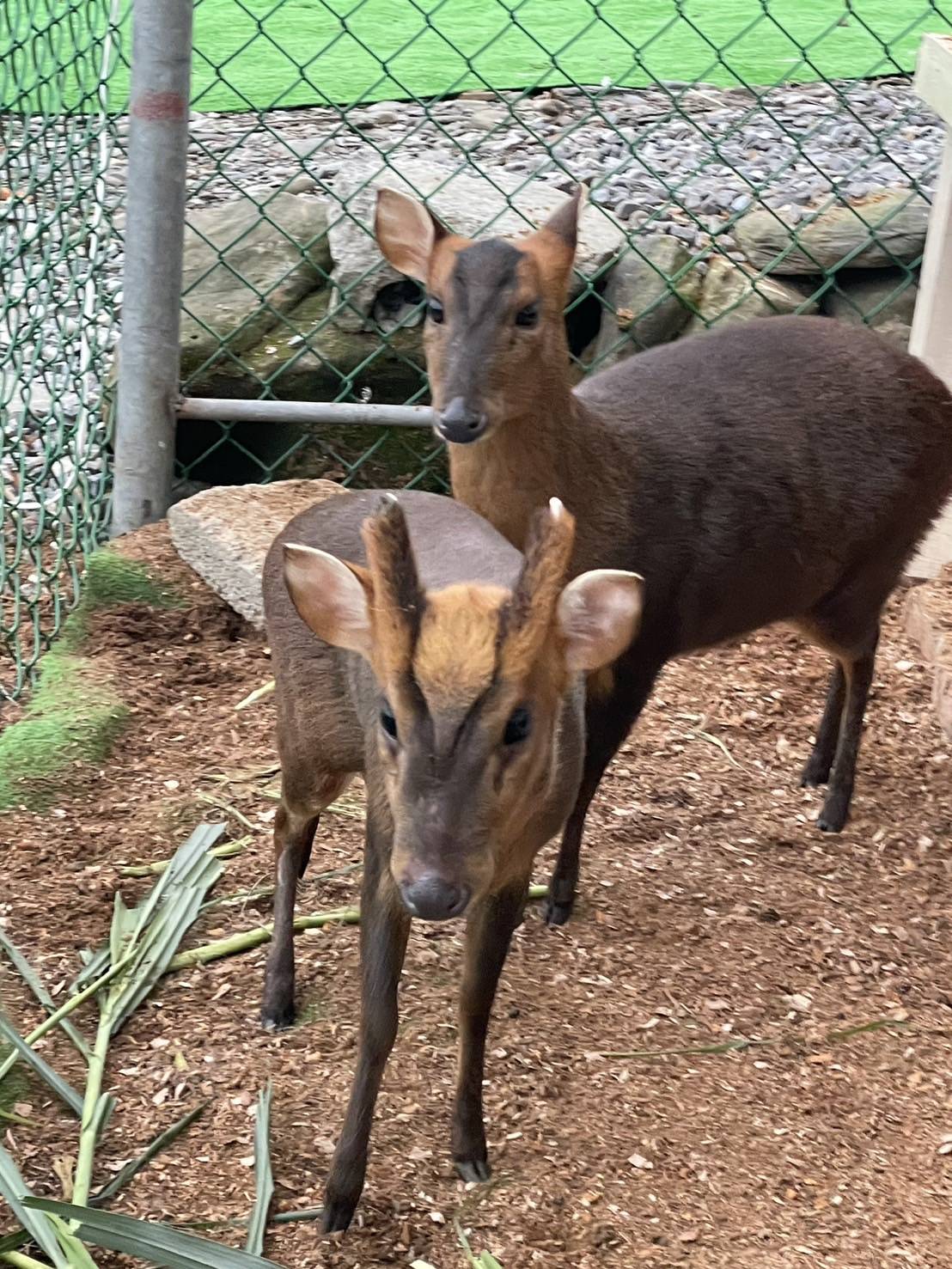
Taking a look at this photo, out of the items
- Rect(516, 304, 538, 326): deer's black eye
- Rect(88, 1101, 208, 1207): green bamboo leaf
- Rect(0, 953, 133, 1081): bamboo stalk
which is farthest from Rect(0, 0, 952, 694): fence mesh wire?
Rect(88, 1101, 208, 1207): green bamboo leaf

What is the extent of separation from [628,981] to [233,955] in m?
0.76

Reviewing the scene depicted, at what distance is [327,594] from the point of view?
2.41 m

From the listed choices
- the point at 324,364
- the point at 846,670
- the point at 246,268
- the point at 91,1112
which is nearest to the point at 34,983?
the point at 91,1112

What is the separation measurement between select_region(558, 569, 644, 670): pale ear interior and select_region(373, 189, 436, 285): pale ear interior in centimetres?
137

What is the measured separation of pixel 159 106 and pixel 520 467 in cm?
159

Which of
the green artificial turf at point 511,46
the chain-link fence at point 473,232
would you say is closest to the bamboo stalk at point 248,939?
the chain-link fence at point 473,232

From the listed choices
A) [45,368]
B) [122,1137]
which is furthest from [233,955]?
[45,368]

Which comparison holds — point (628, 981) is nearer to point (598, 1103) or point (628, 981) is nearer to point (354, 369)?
point (598, 1103)

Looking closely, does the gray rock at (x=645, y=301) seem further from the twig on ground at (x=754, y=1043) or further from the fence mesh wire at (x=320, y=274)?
the twig on ground at (x=754, y=1043)

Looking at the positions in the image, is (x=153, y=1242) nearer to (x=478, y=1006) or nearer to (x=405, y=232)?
(x=478, y=1006)

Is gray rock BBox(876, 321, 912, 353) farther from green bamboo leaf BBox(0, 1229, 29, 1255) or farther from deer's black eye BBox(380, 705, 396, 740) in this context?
green bamboo leaf BBox(0, 1229, 29, 1255)

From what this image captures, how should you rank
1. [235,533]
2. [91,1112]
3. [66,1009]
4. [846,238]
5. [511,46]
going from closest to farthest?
[91,1112], [66,1009], [235,533], [846,238], [511,46]

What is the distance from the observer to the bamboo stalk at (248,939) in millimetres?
3314

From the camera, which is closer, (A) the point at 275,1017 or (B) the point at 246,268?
(A) the point at 275,1017
